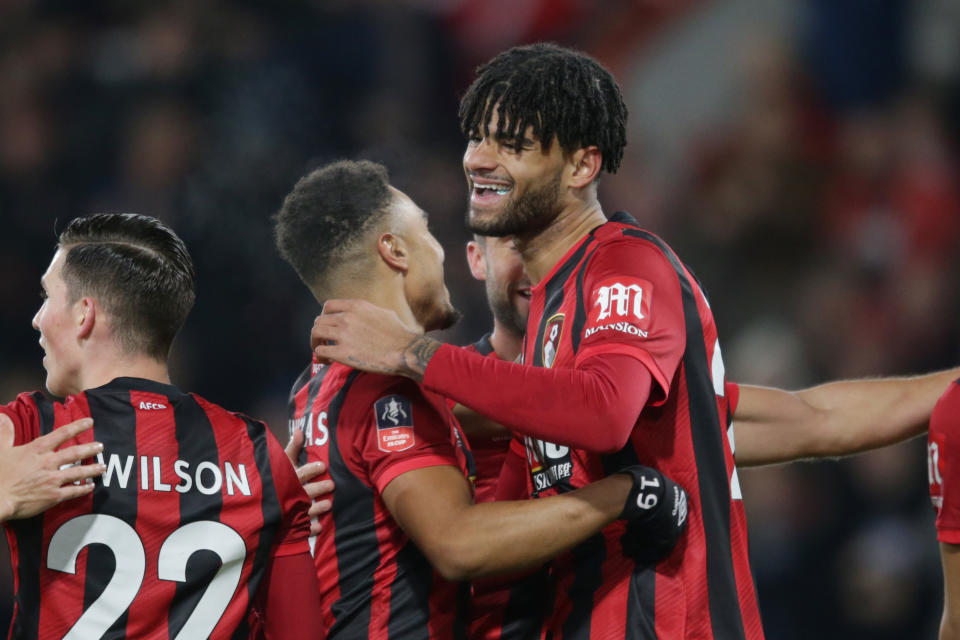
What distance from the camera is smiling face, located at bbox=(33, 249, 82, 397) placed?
2.64 metres

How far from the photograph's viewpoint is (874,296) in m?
6.78

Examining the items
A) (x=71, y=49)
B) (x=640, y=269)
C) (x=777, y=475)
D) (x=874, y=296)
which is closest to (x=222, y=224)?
(x=71, y=49)

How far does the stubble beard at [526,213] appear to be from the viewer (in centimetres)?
288

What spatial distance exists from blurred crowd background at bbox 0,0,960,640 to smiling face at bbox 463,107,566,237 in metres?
3.48

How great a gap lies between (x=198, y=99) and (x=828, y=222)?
3959 millimetres

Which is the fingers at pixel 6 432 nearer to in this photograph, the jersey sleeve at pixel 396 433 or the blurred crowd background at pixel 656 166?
the jersey sleeve at pixel 396 433

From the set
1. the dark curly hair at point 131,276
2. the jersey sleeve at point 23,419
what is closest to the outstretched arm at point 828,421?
the dark curly hair at point 131,276

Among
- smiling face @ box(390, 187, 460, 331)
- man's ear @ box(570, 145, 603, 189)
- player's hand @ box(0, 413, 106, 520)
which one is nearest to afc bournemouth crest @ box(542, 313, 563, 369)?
man's ear @ box(570, 145, 603, 189)

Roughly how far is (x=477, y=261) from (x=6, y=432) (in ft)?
6.55

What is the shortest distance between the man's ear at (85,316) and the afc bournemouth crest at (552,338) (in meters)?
1.07

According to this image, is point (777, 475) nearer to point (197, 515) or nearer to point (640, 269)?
point (640, 269)

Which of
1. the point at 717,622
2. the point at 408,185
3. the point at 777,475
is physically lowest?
the point at 777,475

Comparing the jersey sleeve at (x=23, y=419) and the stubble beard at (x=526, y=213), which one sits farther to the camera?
the stubble beard at (x=526, y=213)

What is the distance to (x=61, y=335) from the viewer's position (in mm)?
2639
